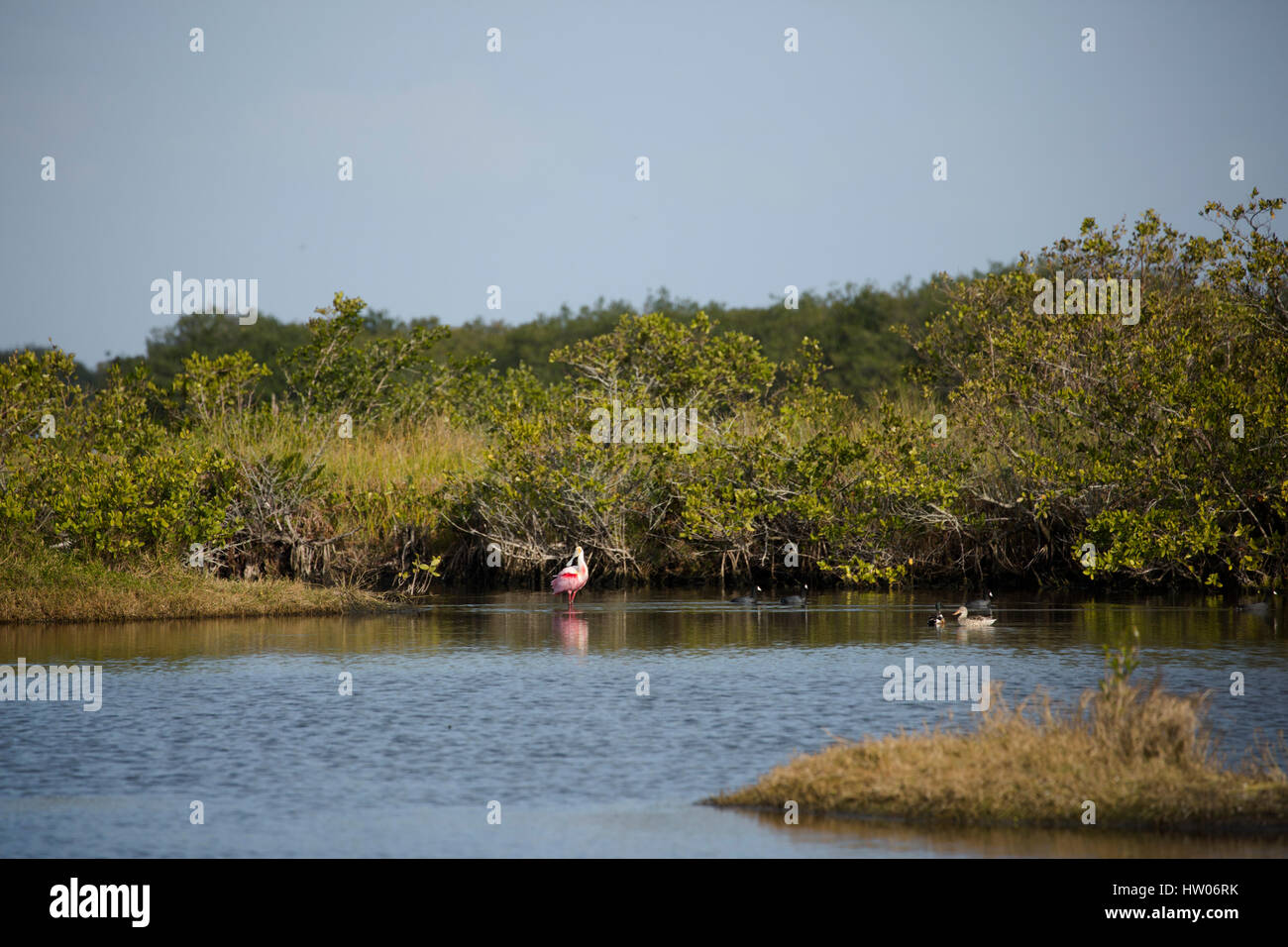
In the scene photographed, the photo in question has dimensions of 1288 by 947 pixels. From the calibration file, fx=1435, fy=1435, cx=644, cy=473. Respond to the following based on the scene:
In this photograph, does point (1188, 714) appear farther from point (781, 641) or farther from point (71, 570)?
point (71, 570)

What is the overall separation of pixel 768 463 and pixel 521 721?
47.0ft

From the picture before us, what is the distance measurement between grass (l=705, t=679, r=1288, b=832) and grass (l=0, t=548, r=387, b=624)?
15.0m

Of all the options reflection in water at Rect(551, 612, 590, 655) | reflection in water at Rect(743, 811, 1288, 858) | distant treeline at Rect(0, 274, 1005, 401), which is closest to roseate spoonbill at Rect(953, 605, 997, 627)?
reflection in water at Rect(551, 612, 590, 655)

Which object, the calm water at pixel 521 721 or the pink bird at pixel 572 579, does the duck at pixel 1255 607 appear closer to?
the calm water at pixel 521 721

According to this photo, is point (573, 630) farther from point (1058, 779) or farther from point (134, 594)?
point (1058, 779)

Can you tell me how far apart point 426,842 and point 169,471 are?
→ 16765 millimetres

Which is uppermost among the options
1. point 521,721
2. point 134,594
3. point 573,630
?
point 134,594

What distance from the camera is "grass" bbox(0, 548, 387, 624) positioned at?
22750 millimetres

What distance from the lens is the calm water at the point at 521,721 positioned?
10.0 metres

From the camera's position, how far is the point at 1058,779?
399 inches

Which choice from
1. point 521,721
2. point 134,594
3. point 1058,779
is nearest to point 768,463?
point 134,594

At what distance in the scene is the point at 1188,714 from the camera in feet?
33.8

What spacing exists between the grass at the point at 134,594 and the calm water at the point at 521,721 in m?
A: 0.53
